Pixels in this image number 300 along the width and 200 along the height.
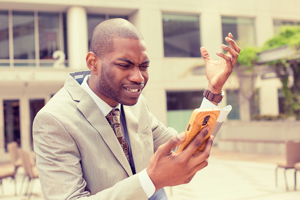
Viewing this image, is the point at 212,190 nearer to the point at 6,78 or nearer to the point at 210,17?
the point at 6,78

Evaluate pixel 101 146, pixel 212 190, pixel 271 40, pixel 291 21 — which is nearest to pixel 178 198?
pixel 212 190

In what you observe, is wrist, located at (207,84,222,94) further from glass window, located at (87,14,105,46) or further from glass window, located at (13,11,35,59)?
glass window, located at (87,14,105,46)

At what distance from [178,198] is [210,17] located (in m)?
12.8

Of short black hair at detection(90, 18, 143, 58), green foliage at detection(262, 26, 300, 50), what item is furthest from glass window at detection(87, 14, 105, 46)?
short black hair at detection(90, 18, 143, 58)

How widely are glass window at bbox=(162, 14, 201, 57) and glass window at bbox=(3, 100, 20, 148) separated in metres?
→ 7.08

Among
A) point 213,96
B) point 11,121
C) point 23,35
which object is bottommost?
point 11,121

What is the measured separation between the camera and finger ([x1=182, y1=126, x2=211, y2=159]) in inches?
54.4

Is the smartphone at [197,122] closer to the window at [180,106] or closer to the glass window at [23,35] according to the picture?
the glass window at [23,35]

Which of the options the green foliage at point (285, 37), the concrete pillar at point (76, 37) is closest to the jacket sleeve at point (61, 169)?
the green foliage at point (285, 37)

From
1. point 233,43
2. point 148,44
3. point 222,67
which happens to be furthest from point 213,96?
point 148,44

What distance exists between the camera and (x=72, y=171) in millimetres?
1567

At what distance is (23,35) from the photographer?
15953 mm

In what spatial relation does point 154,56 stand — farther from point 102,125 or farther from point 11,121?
point 102,125

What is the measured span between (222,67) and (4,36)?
15260 mm
